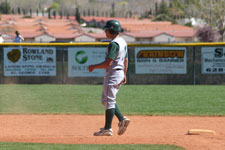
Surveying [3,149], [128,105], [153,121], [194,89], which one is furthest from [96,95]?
[3,149]

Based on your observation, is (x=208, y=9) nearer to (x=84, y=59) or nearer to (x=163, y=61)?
(x=163, y=61)

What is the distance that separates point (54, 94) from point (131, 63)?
437 centimetres

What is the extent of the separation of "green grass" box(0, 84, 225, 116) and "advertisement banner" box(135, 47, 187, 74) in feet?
2.61

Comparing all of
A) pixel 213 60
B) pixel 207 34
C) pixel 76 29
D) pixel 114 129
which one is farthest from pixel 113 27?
pixel 76 29

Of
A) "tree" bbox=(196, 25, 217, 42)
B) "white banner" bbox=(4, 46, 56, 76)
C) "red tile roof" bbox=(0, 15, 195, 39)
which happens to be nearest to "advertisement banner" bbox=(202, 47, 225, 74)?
"white banner" bbox=(4, 46, 56, 76)

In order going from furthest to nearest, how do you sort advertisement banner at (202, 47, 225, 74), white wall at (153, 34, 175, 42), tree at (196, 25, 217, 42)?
white wall at (153, 34, 175, 42)
tree at (196, 25, 217, 42)
advertisement banner at (202, 47, 225, 74)

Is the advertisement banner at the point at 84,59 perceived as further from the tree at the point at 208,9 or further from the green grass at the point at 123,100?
the tree at the point at 208,9

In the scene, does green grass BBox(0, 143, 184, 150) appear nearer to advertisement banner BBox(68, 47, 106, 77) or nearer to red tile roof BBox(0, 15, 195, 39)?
advertisement banner BBox(68, 47, 106, 77)

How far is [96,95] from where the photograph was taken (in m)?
14.5

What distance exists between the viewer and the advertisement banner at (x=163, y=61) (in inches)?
703

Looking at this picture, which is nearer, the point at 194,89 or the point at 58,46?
the point at 194,89

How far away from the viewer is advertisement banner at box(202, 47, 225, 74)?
57.9 feet

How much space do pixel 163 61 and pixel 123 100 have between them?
484 cm

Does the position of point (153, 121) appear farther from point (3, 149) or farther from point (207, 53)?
point (207, 53)
